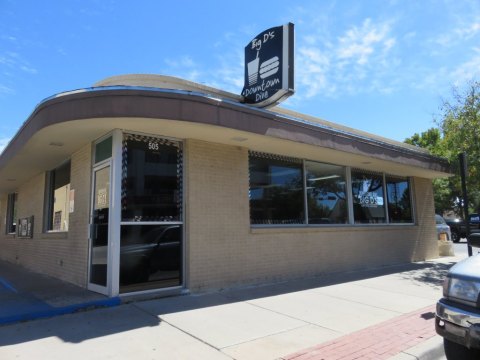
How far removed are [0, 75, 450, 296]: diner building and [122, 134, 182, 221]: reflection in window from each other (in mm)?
20

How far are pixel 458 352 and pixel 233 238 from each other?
16.1 feet

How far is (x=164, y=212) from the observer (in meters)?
7.70

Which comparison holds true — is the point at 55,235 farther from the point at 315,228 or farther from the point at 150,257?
the point at 315,228

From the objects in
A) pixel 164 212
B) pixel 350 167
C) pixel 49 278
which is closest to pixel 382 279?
pixel 350 167

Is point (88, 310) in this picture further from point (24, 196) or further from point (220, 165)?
point (24, 196)

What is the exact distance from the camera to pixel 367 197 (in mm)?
12406

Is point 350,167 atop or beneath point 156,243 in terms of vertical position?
atop

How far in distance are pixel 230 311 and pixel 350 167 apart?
6818 millimetres

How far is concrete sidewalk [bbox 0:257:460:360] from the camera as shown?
15.1 ft

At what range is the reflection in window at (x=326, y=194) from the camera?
10.6 m

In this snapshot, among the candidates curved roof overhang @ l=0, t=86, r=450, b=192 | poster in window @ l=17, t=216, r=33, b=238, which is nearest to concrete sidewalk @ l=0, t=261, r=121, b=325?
curved roof overhang @ l=0, t=86, r=450, b=192

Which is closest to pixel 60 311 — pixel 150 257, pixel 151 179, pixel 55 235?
pixel 150 257

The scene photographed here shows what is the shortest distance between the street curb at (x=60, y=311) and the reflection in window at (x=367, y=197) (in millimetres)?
7521

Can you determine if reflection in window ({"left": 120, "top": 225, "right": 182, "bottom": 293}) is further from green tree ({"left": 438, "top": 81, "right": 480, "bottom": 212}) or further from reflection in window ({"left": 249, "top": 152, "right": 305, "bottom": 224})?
green tree ({"left": 438, "top": 81, "right": 480, "bottom": 212})
